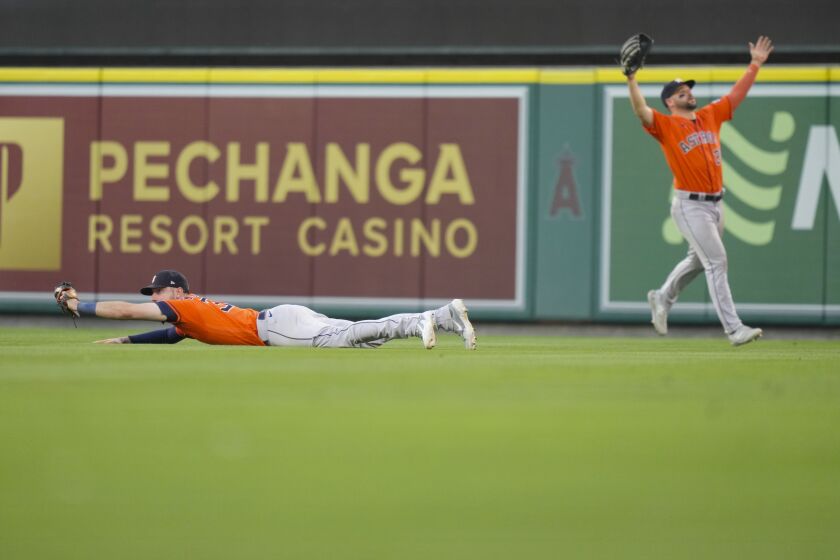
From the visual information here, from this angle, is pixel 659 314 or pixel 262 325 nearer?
pixel 262 325

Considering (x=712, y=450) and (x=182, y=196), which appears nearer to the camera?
(x=712, y=450)

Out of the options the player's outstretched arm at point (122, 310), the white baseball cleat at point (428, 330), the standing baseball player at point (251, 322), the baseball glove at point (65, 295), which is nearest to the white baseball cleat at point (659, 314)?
the standing baseball player at point (251, 322)

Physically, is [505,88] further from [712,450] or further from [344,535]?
[344,535]

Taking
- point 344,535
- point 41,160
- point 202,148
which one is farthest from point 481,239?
point 344,535

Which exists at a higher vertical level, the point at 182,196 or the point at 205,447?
the point at 182,196

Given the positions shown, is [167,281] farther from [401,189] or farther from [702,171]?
[401,189]

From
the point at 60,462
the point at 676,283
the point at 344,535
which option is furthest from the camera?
the point at 676,283

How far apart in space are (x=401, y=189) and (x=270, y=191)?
148 cm

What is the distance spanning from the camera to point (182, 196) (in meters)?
14.0

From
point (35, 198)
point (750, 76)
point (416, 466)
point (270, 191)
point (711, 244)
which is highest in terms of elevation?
point (750, 76)

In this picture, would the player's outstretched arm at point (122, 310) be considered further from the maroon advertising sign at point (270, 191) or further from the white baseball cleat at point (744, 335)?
the maroon advertising sign at point (270, 191)

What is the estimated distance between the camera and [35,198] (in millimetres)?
14133

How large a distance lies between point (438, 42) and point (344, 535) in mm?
11475

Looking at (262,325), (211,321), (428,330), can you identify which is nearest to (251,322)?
(262,325)
